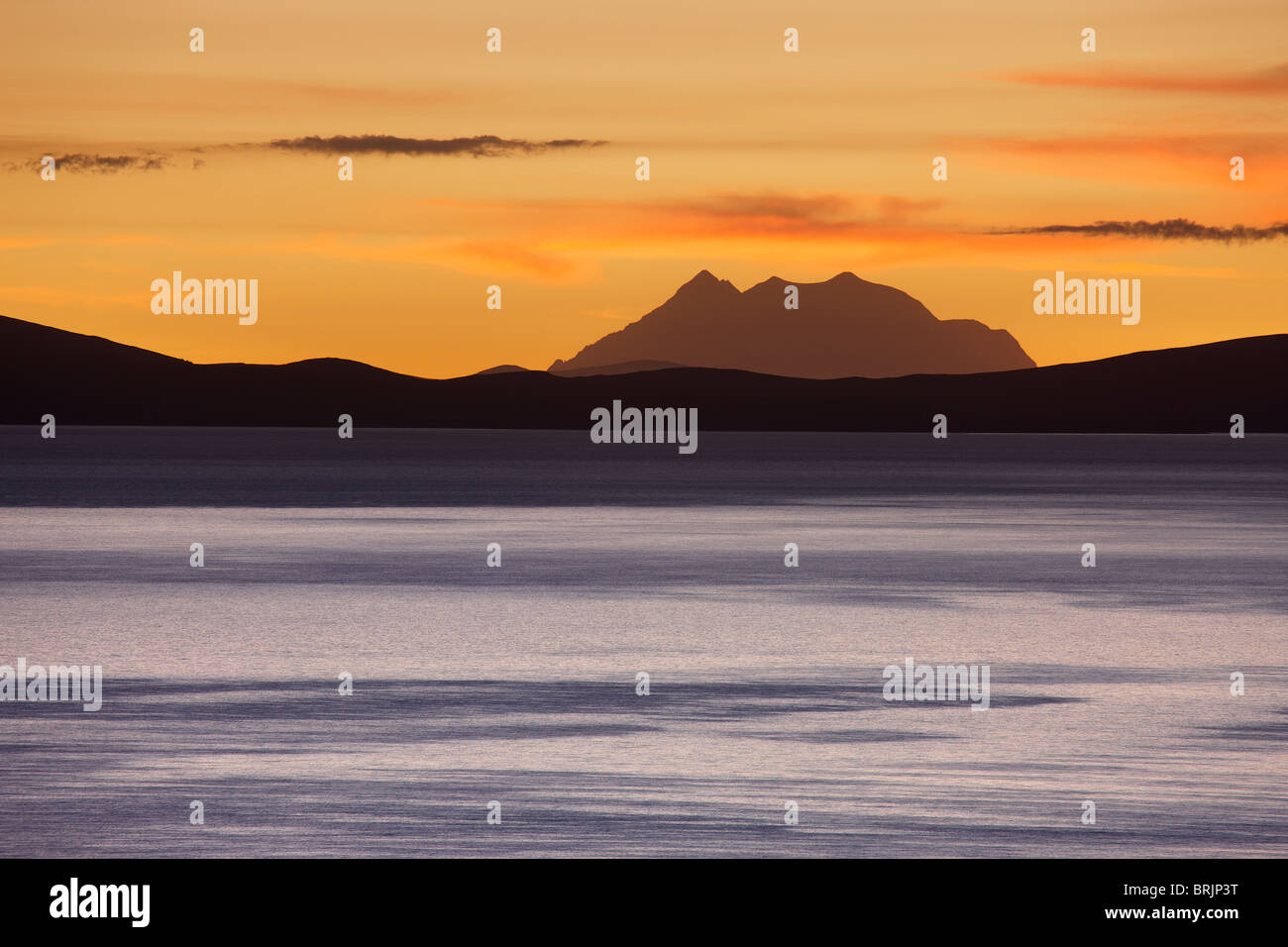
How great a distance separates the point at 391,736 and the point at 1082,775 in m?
9.42

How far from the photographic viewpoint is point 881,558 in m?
58.7

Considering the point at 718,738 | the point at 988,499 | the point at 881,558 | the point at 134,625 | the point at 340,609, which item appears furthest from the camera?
the point at 988,499

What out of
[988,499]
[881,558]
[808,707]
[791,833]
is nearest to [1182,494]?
[988,499]

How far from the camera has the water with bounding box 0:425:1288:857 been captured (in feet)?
55.3

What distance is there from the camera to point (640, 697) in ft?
83.7

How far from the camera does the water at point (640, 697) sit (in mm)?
16844

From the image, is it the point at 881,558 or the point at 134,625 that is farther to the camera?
the point at 881,558

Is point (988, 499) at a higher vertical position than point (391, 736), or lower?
higher

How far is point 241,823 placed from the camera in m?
16.6

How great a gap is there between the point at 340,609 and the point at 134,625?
5.47 m
